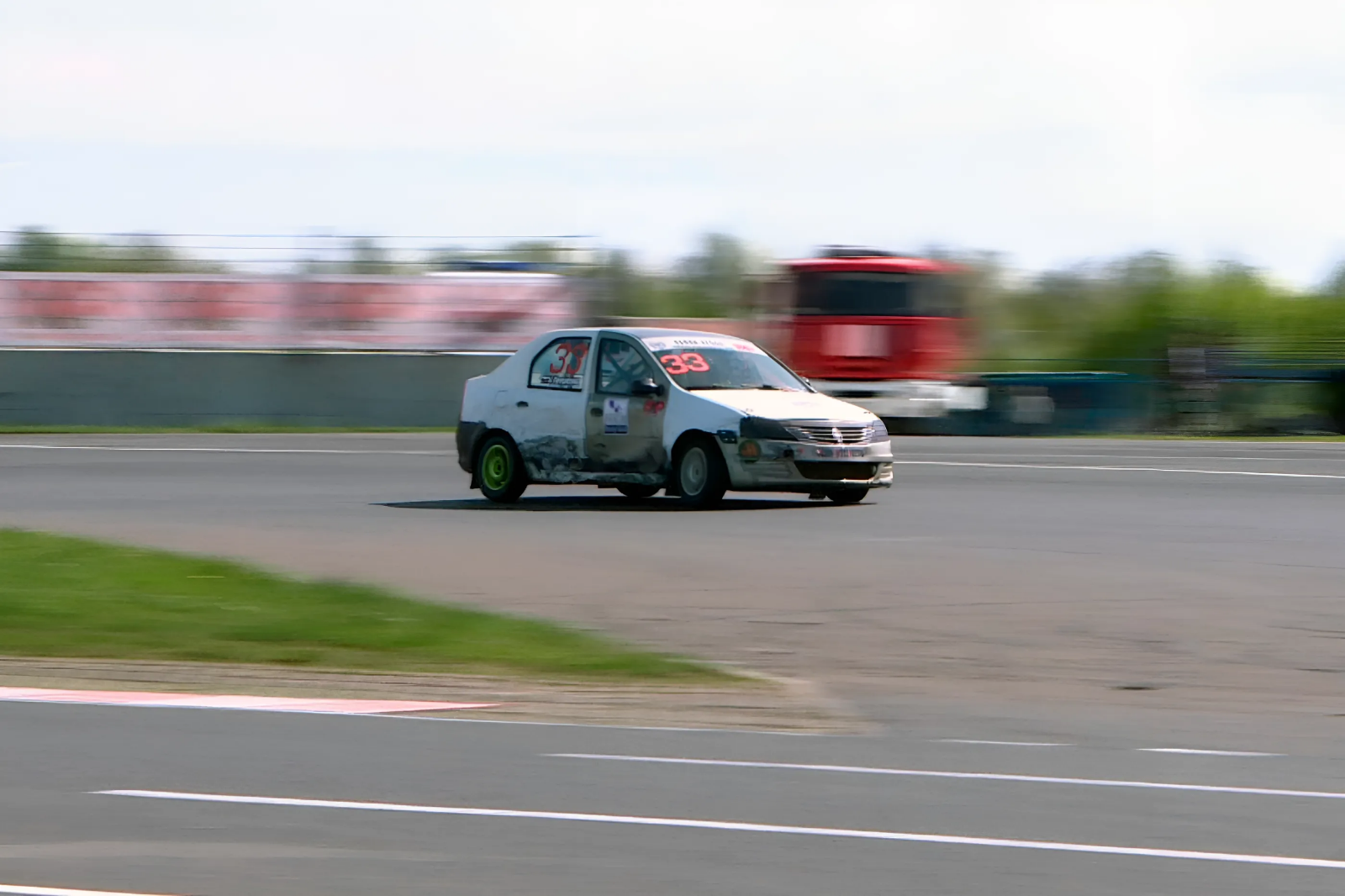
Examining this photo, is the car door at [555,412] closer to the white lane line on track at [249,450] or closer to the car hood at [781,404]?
the car hood at [781,404]

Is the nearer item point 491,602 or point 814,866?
point 814,866

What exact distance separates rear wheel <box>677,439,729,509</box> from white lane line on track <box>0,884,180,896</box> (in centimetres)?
1202

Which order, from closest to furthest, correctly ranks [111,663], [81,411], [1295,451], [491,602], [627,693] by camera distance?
[627,693] < [111,663] < [491,602] < [1295,451] < [81,411]

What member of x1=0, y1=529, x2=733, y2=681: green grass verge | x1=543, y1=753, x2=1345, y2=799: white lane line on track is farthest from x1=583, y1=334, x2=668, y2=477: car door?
x1=543, y1=753, x2=1345, y2=799: white lane line on track

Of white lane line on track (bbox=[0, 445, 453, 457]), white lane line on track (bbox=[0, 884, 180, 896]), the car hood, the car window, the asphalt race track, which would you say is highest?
the car window

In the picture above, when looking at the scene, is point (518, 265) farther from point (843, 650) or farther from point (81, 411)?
point (843, 650)

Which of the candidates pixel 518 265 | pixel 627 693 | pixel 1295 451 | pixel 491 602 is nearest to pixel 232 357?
pixel 518 265

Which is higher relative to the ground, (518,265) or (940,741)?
(518,265)

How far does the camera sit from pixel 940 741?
743 cm

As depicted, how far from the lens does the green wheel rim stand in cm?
1800

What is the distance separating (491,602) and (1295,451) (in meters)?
19.5

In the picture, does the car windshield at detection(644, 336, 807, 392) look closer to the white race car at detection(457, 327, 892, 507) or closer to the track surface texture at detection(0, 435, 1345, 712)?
the white race car at detection(457, 327, 892, 507)

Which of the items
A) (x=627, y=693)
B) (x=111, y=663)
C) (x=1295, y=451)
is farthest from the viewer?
(x=1295, y=451)

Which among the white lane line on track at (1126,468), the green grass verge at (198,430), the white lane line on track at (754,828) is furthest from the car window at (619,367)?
the green grass verge at (198,430)
